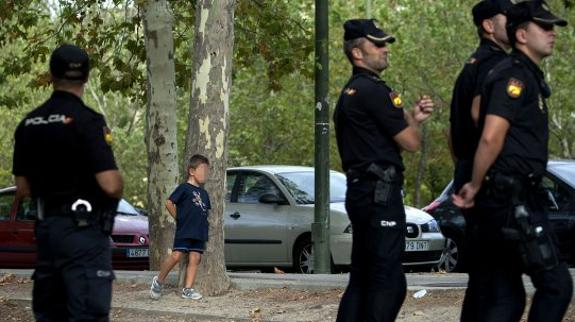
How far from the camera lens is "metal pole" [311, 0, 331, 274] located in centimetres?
1541

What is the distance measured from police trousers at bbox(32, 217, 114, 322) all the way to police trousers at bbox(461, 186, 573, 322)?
184 cm

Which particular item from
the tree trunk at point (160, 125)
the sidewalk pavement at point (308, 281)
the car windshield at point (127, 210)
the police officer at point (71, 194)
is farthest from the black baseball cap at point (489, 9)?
the car windshield at point (127, 210)

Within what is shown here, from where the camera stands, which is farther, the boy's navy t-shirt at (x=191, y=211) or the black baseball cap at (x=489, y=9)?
the boy's navy t-shirt at (x=191, y=211)

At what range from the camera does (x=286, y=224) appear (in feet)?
54.4

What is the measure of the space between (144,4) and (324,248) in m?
3.50

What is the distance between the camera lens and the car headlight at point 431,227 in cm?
1617

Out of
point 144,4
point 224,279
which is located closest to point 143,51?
point 144,4

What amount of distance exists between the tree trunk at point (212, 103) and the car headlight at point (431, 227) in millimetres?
4151

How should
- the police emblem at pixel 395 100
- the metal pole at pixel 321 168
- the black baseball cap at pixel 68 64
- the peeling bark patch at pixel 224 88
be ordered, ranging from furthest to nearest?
the metal pole at pixel 321 168, the peeling bark patch at pixel 224 88, the police emblem at pixel 395 100, the black baseball cap at pixel 68 64

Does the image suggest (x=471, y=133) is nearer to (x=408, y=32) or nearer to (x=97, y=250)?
(x=97, y=250)

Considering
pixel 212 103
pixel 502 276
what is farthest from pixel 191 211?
pixel 502 276

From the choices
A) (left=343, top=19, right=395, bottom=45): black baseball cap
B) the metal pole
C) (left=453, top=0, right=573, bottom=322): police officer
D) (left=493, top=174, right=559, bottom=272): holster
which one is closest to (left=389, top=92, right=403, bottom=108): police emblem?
(left=343, top=19, right=395, bottom=45): black baseball cap

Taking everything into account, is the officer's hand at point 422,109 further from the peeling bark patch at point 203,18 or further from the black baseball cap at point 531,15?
the peeling bark patch at point 203,18

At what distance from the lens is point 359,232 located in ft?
24.2
